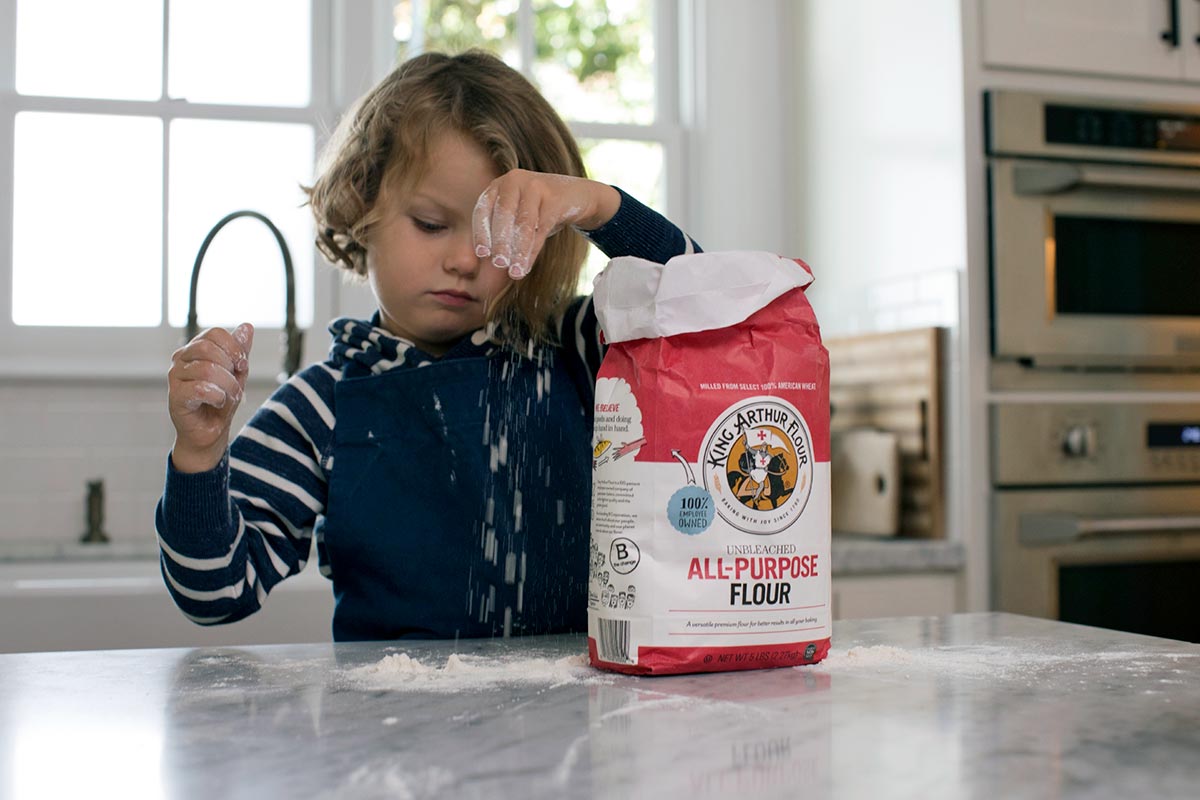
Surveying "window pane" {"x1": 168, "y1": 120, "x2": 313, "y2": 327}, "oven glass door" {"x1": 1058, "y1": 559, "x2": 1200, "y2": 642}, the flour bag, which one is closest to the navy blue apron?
the flour bag

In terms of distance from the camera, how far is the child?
40.5 inches

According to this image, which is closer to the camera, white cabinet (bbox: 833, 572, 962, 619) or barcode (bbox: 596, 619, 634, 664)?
barcode (bbox: 596, 619, 634, 664)

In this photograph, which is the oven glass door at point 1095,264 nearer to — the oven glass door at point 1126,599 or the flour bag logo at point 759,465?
the oven glass door at point 1126,599

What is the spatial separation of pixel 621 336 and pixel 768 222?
5.83 feet

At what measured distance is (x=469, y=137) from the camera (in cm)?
107

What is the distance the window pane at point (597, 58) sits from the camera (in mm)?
2418

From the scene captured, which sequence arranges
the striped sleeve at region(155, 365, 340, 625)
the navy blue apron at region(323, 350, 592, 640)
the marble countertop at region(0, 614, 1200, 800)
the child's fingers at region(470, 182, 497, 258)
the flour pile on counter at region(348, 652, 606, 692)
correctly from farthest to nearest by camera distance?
1. the navy blue apron at region(323, 350, 592, 640)
2. the striped sleeve at region(155, 365, 340, 625)
3. the child's fingers at region(470, 182, 497, 258)
4. the flour pile on counter at region(348, 652, 606, 692)
5. the marble countertop at region(0, 614, 1200, 800)

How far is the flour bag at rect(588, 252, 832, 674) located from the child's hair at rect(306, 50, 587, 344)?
0.37 metres

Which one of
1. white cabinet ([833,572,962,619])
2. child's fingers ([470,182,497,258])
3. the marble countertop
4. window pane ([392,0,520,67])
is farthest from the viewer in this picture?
window pane ([392,0,520,67])

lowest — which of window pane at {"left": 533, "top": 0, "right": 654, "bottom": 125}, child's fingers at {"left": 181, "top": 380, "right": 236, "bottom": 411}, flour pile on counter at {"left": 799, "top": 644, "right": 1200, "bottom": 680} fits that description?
flour pile on counter at {"left": 799, "top": 644, "right": 1200, "bottom": 680}

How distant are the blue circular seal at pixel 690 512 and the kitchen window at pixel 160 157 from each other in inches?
64.0

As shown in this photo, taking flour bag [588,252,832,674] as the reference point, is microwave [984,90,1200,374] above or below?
above

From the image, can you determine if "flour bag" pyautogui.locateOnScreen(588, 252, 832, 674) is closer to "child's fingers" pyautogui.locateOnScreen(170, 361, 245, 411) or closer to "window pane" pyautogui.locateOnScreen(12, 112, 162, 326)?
"child's fingers" pyautogui.locateOnScreen(170, 361, 245, 411)

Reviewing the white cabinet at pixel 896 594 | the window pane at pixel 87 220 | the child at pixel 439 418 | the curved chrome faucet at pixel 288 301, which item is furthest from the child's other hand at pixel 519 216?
the window pane at pixel 87 220
